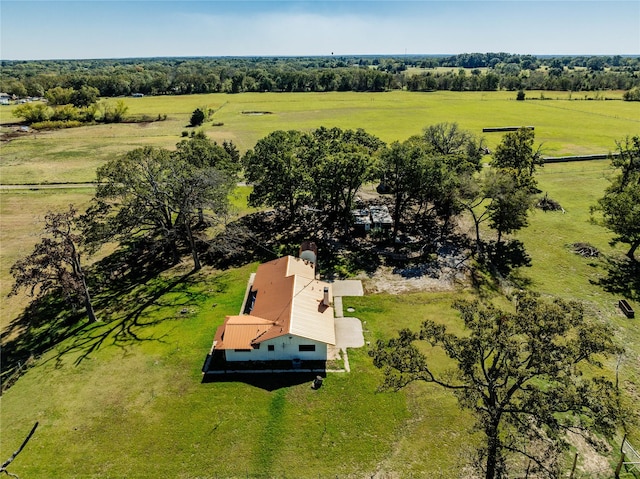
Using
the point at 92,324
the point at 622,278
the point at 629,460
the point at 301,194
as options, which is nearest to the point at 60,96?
the point at 301,194

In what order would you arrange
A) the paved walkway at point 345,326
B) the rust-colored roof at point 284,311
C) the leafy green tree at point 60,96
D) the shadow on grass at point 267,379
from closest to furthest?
the shadow on grass at point 267,379 < the rust-colored roof at point 284,311 < the paved walkway at point 345,326 < the leafy green tree at point 60,96

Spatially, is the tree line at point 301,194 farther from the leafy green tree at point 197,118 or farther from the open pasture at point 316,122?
the leafy green tree at point 197,118

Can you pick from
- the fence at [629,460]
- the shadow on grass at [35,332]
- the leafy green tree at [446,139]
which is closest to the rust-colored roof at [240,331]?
the shadow on grass at [35,332]

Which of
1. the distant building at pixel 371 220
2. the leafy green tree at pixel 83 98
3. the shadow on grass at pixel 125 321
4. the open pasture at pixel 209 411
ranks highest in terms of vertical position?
the leafy green tree at pixel 83 98

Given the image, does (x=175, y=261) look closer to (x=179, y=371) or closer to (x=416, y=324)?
(x=179, y=371)

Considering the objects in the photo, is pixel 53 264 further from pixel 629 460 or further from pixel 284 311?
pixel 629 460

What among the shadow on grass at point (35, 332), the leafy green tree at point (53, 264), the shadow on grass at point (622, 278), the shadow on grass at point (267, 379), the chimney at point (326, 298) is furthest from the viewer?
the shadow on grass at point (622, 278)

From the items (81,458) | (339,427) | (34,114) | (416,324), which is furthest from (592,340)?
(34,114)
